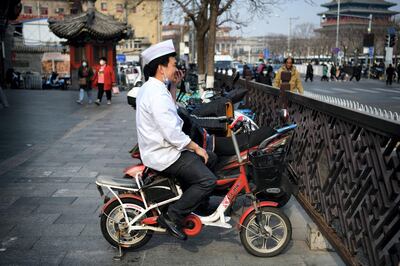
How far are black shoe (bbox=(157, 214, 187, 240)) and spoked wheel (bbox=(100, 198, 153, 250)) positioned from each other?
0.23 m

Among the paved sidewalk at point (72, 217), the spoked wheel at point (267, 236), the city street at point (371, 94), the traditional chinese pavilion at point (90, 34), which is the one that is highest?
the traditional chinese pavilion at point (90, 34)

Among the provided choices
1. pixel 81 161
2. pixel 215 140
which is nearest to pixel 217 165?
pixel 215 140

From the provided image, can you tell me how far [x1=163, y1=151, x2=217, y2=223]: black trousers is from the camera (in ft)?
12.8

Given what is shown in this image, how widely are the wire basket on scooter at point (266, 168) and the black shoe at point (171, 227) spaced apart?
2.53ft

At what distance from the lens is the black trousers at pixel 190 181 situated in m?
3.90

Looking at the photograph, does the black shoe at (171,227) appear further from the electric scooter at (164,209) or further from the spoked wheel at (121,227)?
the spoked wheel at (121,227)

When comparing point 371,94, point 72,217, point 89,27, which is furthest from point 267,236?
point 89,27

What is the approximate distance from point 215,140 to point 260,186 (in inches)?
36.0

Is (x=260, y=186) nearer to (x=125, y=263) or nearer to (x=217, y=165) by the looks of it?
(x=217, y=165)

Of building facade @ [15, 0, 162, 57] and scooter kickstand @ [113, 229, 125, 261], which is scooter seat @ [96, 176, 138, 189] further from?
building facade @ [15, 0, 162, 57]

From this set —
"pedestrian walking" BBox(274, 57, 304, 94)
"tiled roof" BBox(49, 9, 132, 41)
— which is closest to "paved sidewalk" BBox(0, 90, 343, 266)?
"pedestrian walking" BBox(274, 57, 304, 94)

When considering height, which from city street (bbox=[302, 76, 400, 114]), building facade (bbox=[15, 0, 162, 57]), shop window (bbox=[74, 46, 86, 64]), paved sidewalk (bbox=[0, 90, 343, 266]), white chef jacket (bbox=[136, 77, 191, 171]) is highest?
building facade (bbox=[15, 0, 162, 57])

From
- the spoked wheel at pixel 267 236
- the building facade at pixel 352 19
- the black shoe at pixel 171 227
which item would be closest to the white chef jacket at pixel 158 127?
the black shoe at pixel 171 227

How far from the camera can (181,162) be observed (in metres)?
3.90
